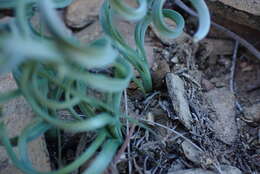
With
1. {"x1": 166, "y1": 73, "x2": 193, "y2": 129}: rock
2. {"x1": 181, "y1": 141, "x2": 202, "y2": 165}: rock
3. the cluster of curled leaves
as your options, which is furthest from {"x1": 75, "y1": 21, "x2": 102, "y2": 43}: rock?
{"x1": 181, "y1": 141, "x2": 202, "y2": 165}: rock

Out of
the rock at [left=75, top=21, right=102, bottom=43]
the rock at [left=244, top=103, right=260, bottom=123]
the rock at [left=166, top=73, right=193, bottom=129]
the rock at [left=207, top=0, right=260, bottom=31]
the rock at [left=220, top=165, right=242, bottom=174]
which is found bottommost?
the rock at [left=220, top=165, right=242, bottom=174]

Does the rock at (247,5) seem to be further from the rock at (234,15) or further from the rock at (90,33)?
the rock at (90,33)

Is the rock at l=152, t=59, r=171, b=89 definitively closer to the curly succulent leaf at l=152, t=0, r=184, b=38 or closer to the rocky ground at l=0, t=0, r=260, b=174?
the rocky ground at l=0, t=0, r=260, b=174

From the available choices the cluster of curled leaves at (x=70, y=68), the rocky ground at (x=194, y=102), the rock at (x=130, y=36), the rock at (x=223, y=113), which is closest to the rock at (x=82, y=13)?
the rocky ground at (x=194, y=102)

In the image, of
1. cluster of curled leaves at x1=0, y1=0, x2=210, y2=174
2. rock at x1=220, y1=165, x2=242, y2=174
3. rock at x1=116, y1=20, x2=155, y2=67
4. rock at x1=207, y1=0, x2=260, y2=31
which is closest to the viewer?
cluster of curled leaves at x1=0, y1=0, x2=210, y2=174

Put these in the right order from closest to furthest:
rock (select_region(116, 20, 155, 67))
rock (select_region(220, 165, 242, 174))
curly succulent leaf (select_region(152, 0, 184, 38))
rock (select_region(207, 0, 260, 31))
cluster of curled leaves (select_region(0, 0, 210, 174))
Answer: cluster of curled leaves (select_region(0, 0, 210, 174)) → curly succulent leaf (select_region(152, 0, 184, 38)) → rock (select_region(220, 165, 242, 174)) → rock (select_region(116, 20, 155, 67)) → rock (select_region(207, 0, 260, 31))

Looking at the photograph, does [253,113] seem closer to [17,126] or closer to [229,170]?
[229,170]

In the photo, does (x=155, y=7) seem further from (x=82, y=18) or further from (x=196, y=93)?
(x=82, y=18)
